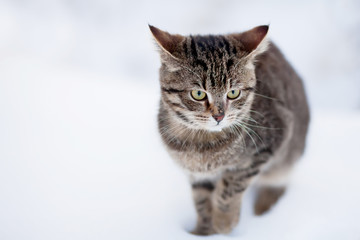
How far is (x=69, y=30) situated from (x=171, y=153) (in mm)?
2113

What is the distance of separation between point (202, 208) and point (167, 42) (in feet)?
2.86

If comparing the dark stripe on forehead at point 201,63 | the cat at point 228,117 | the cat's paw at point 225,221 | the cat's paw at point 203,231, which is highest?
the dark stripe on forehead at point 201,63

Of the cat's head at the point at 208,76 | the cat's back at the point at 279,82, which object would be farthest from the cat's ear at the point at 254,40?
the cat's back at the point at 279,82

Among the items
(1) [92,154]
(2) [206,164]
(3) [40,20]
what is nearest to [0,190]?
(1) [92,154]

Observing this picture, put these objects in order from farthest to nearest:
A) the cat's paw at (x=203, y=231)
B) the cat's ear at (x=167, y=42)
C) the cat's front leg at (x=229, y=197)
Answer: the cat's paw at (x=203, y=231)
the cat's front leg at (x=229, y=197)
the cat's ear at (x=167, y=42)

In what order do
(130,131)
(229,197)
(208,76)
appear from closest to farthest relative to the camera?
1. (208,76)
2. (229,197)
3. (130,131)

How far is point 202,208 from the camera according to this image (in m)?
1.68

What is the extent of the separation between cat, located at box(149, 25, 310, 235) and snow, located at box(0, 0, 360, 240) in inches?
5.1

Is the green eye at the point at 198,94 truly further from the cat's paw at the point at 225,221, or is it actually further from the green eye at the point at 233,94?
the cat's paw at the point at 225,221

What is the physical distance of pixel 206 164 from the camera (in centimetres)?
149

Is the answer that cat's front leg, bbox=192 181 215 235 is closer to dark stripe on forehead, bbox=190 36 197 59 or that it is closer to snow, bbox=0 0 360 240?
snow, bbox=0 0 360 240

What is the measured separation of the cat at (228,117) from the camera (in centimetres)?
128

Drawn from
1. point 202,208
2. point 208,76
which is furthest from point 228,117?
point 202,208

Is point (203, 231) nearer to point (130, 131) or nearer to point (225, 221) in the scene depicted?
point (225, 221)
